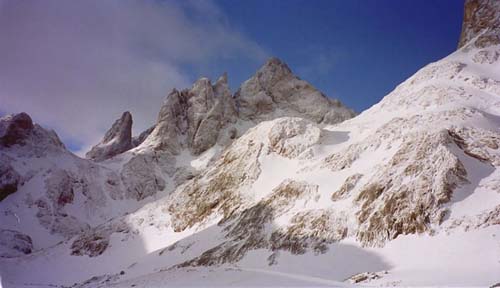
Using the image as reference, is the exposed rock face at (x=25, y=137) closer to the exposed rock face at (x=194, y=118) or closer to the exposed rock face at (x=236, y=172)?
the exposed rock face at (x=194, y=118)

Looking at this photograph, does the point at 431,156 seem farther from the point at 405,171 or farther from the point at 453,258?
the point at 453,258

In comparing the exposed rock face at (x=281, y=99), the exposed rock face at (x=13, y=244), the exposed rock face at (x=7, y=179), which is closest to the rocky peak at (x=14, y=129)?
the exposed rock face at (x=7, y=179)

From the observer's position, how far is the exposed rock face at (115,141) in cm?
12150

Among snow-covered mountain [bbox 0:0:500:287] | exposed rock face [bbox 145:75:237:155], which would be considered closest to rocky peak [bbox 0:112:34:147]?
snow-covered mountain [bbox 0:0:500:287]

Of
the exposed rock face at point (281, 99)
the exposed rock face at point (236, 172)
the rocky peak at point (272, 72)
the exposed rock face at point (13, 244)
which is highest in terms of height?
the rocky peak at point (272, 72)

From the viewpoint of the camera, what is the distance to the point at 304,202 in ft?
132

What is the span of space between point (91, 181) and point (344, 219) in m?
75.0

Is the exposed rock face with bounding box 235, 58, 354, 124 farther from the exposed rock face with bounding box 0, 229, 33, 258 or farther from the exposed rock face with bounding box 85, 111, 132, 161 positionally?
the exposed rock face with bounding box 0, 229, 33, 258

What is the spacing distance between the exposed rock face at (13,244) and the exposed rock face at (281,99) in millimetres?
68263

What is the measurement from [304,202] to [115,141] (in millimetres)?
97844

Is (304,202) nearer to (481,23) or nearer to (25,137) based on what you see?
(481,23)

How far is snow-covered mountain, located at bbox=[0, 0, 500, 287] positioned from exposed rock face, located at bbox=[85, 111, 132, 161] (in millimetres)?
22334

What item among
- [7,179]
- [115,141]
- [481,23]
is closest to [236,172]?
[481,23]

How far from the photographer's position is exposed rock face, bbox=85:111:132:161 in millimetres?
121500
